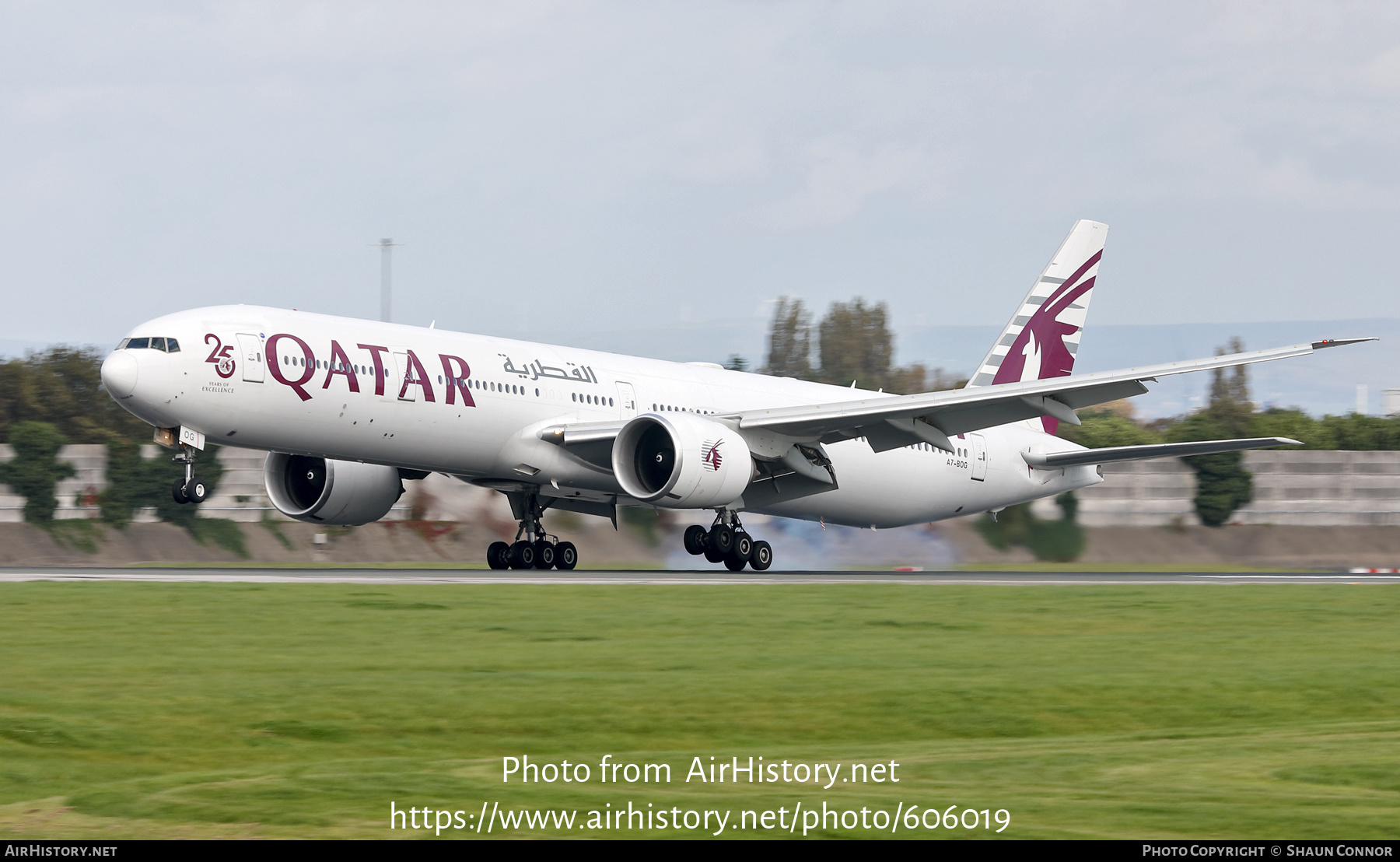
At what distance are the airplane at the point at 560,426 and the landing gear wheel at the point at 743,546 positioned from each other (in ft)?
0.12

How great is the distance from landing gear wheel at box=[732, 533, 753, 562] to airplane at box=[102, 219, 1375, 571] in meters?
0.04

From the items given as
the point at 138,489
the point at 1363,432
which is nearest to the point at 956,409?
the point at 138,489

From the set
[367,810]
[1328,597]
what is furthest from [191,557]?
[367,810]

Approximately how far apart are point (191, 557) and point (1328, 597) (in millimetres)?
27386

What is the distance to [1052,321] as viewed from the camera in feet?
124

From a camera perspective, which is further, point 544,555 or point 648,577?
point 544,555

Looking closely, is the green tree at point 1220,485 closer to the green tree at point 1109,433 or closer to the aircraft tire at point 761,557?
the green tree at point 1109,433

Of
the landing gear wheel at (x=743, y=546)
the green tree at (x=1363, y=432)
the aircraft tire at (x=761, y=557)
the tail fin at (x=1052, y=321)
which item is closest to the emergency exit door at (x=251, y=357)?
the landing gear wheel at (x=743, y=546)

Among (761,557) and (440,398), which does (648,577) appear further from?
(761,557)

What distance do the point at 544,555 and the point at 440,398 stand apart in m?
4.90

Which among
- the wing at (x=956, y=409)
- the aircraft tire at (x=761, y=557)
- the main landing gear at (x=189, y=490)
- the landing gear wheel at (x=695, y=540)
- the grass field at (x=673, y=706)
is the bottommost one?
the grass field at (x=673, y=706)

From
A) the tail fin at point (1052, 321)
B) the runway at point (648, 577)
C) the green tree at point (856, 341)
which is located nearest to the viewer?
the runway at point (648, 577)

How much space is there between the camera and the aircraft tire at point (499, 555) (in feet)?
100

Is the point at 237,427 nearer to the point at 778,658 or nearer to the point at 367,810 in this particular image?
the point at 778,658
